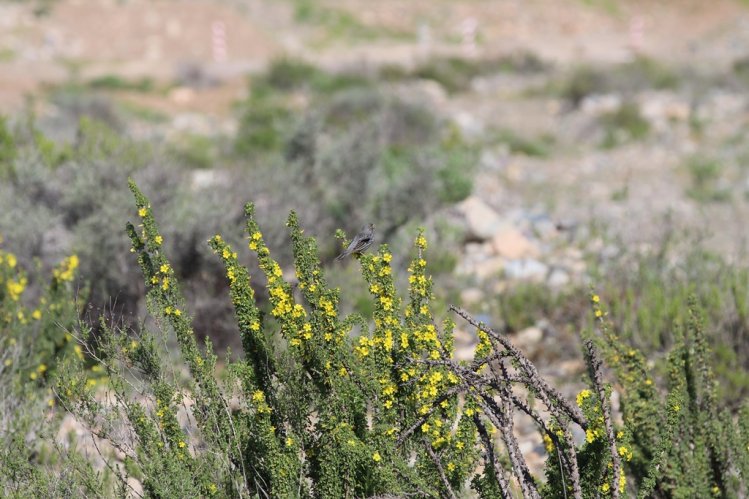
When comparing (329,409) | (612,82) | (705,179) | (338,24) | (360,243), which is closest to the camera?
(329,409)

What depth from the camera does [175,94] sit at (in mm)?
16219

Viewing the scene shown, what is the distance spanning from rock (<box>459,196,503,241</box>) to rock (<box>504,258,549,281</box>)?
66 centimetres

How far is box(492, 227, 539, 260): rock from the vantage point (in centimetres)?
766

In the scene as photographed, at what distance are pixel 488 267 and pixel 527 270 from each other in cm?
36

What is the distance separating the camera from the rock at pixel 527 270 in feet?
23.6

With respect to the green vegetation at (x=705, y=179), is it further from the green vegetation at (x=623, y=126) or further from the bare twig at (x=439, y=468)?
the bare twig at (x=439, y=468)

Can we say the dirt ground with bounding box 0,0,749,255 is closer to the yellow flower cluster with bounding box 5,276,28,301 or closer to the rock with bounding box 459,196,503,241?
the rock with bounding box 459,196,503,241

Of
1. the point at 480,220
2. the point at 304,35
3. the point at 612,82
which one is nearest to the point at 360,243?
the point at 480,220

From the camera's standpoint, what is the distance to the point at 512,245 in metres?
7.71

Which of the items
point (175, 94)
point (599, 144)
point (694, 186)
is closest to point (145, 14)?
point (175, 94)

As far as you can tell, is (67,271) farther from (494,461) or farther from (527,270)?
(527,270)

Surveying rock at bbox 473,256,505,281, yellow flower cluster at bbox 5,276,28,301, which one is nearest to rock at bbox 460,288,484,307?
rock at bbox 473,256,505,281

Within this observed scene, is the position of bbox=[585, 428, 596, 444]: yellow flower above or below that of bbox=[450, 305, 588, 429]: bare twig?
below

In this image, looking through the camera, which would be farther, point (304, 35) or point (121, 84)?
point (304, 35)
